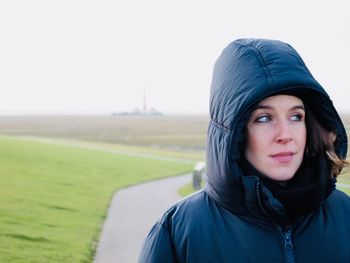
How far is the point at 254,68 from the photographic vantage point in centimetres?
169

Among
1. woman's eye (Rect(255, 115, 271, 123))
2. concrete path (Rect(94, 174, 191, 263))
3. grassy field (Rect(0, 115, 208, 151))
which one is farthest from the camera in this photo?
grassy field (Rect(0, 115, 208, 151))

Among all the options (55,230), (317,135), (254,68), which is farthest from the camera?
(55,230)

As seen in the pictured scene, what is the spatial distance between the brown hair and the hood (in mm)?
193

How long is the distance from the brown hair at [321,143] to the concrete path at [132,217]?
574 centimetres

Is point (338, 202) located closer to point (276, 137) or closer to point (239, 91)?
point (276, 137)

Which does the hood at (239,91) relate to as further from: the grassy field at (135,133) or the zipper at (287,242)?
the grassy field at (135,133)

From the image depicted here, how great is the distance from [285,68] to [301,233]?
0.68m

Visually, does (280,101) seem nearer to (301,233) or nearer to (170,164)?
(301,233)

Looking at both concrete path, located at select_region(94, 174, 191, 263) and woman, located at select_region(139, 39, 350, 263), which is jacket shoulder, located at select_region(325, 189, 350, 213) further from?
concrete path, located at select_region(94, 174, 191, 263)

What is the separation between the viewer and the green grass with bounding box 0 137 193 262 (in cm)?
755

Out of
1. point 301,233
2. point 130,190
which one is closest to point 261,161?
point 301,233

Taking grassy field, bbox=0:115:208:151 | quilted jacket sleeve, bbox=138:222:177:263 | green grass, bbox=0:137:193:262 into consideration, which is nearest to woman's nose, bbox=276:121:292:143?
quilted jacket sleeve, bbox=138:222:177:263

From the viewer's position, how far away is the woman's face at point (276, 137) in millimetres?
1753

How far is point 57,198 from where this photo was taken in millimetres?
12219
